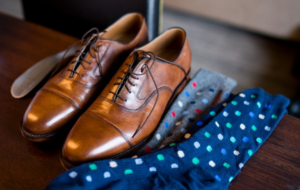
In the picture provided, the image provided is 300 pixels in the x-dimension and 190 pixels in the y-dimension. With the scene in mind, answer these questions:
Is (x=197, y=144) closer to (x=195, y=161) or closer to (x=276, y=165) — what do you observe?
(x=195, y=161)

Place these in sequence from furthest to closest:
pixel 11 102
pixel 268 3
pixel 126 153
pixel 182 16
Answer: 1. pixel 182 16
2. pixel 268 3
3. pixel 11 102
4. pixel 126 153

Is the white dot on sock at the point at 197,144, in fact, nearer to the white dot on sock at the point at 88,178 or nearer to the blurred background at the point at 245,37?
the white dot on sock at the point at 88,178

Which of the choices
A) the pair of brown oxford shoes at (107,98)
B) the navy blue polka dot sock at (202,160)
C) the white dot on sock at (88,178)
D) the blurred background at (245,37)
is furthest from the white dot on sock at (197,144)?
the blurred background at (245,37)

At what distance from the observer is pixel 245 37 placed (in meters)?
1.83

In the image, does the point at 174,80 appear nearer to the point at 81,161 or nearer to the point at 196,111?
the point at 196,111

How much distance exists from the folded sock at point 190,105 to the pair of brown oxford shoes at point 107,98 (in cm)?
2

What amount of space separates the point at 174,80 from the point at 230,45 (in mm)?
1174

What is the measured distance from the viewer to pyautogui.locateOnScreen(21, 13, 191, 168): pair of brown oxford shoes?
1.79 feet

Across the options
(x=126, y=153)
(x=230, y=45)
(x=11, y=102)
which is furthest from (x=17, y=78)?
(x=230, y=45)

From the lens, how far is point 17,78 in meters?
0.74

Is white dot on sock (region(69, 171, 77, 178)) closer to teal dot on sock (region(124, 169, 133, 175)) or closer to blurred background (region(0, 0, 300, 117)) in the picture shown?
teal dot on sock (region(124, 169, 133, 175))

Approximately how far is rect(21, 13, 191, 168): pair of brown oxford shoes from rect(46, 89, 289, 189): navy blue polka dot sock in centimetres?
5

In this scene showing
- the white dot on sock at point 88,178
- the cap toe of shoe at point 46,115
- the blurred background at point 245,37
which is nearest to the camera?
the white dot on sock at point 88,178

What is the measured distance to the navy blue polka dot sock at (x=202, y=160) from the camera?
0.48 meters
